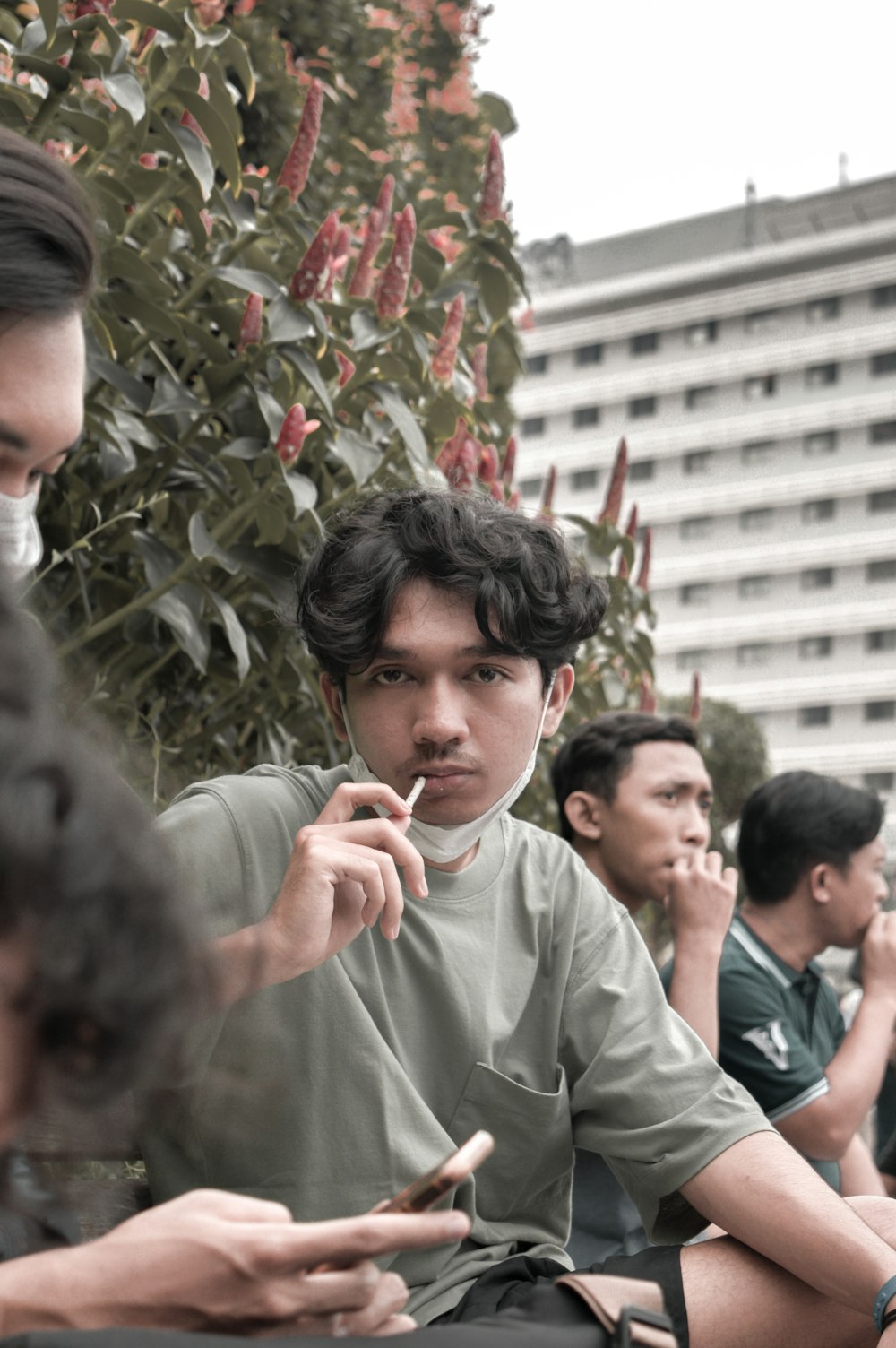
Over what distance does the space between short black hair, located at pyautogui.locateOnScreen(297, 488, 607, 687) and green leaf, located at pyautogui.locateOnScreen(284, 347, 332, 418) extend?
568 millimetres

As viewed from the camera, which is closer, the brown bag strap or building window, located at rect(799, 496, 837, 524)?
the brown bag strap

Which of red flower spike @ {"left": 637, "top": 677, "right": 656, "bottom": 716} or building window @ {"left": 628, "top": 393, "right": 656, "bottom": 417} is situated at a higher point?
building window @ {"left": 628, "top": 393, "right": 656, "bottom": 417}

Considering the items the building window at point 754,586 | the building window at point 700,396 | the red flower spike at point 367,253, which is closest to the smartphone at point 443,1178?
the red flower spike at point 367,253

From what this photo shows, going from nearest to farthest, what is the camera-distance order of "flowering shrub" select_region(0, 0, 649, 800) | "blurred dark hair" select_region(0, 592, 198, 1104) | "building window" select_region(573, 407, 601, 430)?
"blurred dark hair" select_region(0, 592, 198, 1104)
"flowering shrub" select_region(0, 0, 649, 800)
"building window" select_region(573, 407, 601, 430)

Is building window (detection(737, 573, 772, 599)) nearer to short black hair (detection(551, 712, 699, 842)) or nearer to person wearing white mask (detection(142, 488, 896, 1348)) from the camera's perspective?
short black hair (detection(551, 712, 699, 842))

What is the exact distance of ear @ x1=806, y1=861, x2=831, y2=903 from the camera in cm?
346

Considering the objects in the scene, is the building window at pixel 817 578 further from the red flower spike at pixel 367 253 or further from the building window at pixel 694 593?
the red flower spike at pixel 367 253

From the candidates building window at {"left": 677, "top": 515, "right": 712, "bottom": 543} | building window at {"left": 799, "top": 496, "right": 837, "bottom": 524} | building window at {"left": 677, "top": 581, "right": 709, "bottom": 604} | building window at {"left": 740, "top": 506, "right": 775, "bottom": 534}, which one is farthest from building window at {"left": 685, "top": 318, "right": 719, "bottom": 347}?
building window at {"left": 677, "top": 581, "right": 709, "bottom": 604}

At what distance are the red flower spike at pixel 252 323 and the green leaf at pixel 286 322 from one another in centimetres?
3

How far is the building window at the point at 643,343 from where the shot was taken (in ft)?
156

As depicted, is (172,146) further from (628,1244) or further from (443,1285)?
(628,1244)

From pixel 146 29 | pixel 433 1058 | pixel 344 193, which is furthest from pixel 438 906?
pixel 344 193

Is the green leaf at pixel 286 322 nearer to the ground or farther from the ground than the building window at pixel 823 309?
nearer to the ground

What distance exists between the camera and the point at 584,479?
48031mm
